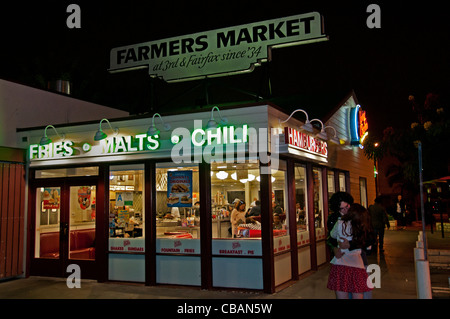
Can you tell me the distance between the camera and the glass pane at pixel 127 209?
9328 mm

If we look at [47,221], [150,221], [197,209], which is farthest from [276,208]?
[47,221]

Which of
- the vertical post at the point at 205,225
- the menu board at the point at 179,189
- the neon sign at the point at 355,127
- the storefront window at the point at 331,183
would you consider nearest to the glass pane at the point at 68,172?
the menu board at the point at 179,189

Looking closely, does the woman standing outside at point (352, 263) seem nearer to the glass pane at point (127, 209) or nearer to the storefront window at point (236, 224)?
the storefront window at point (236, 224)

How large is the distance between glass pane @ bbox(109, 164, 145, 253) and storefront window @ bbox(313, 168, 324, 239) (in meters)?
4.87

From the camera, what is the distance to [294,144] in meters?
8.72

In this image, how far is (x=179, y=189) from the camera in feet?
29.8

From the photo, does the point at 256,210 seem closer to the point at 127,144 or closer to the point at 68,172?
the point at 127,144

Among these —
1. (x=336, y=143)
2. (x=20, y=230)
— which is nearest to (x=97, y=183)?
(x=20, y=230)

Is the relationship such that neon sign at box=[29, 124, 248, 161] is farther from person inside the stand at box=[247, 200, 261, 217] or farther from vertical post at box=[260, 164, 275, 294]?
person inside the stand at box=[247, 200, 261, 217]

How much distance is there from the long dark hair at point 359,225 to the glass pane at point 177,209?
405 centimetres

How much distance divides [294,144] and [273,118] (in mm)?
713

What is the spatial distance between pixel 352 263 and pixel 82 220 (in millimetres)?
7048

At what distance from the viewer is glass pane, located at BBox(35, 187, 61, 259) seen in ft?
34.0
